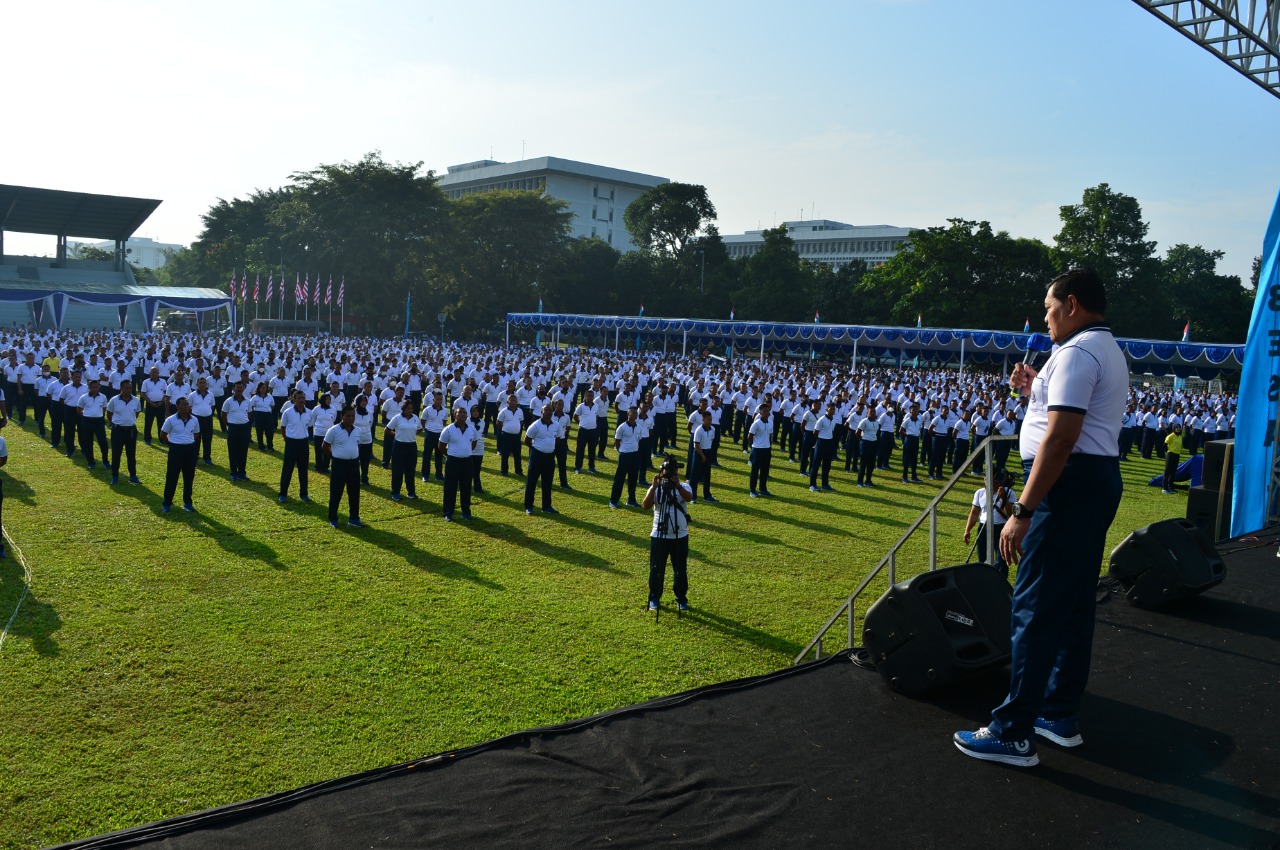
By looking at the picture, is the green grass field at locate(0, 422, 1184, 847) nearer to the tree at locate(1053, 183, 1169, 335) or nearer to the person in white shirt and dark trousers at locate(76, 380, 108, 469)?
the person in white shirt and dark trousers at locate(76, 380, 108, 469)

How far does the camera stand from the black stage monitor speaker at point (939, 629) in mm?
3863

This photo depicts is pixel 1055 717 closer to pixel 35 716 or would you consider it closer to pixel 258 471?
pixel 35 716

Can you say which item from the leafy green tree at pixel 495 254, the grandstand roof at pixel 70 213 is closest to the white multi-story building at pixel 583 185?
the leafy green tree at pixel 495 254

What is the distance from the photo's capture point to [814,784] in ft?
10.5

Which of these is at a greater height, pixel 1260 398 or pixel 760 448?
pixel 1260 398

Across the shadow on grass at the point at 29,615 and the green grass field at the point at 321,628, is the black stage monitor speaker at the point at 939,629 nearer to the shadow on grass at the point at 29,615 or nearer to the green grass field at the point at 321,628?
the green grass field at the point at 321,628

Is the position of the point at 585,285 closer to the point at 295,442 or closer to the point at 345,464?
the point at 295,442

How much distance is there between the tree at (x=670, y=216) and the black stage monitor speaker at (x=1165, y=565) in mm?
69256

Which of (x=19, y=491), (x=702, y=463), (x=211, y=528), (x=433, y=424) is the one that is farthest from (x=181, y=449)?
(x=702, y=463)

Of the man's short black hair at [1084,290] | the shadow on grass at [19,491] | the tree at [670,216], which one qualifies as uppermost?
the tree at [670,216]

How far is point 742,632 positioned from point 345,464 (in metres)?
6.21

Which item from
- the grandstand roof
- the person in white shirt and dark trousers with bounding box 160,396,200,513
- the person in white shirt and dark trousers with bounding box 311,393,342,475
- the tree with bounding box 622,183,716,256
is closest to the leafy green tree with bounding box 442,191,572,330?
the tree with bounding box 622,183,716,256

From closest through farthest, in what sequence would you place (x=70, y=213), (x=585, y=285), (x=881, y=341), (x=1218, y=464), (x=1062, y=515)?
(x=1062, y=515) → (x=1218, y=464) → (x=881, y=341) → (x=70, y=213) → (x=585, y=285)

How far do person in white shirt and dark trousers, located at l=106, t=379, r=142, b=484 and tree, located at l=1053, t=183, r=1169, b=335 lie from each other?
51711 millimetres
